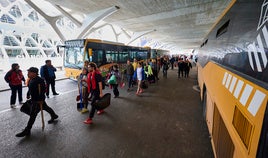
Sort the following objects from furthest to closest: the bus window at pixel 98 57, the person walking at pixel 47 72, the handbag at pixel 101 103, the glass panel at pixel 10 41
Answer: the glass panel at pixel 10 41, the bus window at pixel 98 57, the person walking at pixel 47 72, the handbag at pixel 101 103

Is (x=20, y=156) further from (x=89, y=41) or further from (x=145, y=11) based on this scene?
(x=145, y=11)

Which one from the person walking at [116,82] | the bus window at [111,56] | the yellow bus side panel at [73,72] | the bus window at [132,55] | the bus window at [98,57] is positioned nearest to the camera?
the person walking at [116,82]

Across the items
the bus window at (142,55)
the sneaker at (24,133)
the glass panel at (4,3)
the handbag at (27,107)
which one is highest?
the glass panel at (4,3)

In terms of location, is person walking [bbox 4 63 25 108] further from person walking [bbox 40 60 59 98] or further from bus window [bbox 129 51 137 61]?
bus window [bbox 129 51 137 61]

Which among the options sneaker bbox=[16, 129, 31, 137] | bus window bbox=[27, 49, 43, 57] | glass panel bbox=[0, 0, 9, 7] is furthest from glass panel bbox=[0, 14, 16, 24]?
sneaker bbox=[16, 129, 31, 137]

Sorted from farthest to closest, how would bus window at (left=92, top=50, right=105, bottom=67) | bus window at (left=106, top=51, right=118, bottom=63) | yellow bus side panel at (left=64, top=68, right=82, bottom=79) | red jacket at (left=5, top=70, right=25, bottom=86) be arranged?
1. bus window at (left=106, top=51, right=118, bottom=63)
2. bus window at (left=92, top=50, right=105, bottom=67)
3. yellow bus side panel at (left=64, top=68, right=82, bottom=79)
4. red jacket at (left=5, top=70, right=25, bottom=86)

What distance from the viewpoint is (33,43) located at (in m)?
36.7

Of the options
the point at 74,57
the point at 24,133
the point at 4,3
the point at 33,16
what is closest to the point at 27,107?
the point at 24,133

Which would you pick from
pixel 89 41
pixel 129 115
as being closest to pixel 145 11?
pixel 89 41

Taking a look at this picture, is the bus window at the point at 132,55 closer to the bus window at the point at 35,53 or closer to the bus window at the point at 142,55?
the bus window at the point at 142,55

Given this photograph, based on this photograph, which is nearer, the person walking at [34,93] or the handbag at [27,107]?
the person walking at [34,93]

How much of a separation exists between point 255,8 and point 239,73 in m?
0.66

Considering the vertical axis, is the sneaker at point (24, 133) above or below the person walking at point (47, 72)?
below

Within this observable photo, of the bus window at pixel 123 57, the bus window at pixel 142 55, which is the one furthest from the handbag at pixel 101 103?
the bus window at pixel 142 55
